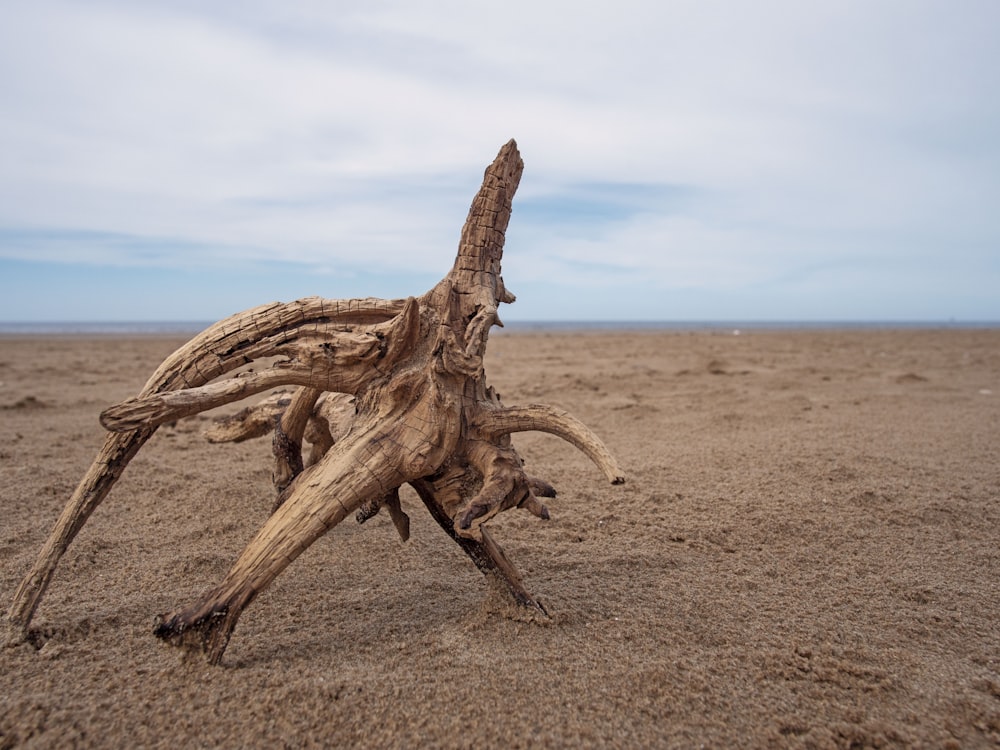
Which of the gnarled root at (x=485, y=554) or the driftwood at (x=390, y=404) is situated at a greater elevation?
the driftwood at (x=390, y=404)

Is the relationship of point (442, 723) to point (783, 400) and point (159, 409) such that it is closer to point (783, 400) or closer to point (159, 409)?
point (159, 409)

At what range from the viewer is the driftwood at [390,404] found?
8.71ft

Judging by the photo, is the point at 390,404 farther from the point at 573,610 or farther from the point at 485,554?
the point at 573,610

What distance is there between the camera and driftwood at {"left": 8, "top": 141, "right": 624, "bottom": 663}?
2.65 metres

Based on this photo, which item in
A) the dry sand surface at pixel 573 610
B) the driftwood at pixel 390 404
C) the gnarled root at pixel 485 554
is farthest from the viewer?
the gnarled root at pixel 485 554

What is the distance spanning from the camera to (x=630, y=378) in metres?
12.0

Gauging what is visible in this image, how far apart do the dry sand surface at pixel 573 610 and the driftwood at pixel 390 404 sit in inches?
16.6

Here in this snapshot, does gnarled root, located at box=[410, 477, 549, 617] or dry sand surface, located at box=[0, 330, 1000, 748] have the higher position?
gnarled root, located at box=[410, 477, 549, 617]

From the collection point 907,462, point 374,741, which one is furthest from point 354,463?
point 907,462

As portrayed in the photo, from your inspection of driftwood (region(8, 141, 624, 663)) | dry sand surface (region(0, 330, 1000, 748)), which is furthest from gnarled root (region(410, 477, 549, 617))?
Result: dry sand surface (region(0, 330, 1000, 748))

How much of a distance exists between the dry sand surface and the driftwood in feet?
1.39

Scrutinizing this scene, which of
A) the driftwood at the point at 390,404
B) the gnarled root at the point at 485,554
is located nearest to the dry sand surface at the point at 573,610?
the gnarled root at the point at 485,554

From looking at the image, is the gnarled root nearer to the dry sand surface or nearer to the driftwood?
the driftwood

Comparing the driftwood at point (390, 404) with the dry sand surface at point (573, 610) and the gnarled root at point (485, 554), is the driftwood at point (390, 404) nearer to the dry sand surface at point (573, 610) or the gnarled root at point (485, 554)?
the gnarled root at point (485, 554)
